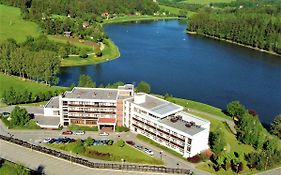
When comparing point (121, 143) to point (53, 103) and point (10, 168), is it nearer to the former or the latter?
point (10, 168)

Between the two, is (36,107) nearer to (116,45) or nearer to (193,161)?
(193,161)

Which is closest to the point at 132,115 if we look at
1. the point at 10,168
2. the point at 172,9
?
the point at 10,168

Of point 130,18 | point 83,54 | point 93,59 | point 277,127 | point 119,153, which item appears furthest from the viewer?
point 130,18

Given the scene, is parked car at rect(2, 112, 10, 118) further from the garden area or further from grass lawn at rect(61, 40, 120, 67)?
grass lawn at rect(61, 40, 120, 67)

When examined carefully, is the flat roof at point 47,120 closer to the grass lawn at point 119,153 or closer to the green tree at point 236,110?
the grass lawn at point 119,153

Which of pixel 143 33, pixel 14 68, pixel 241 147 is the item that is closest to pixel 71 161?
pixel 241 147

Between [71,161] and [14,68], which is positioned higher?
[14,68]
